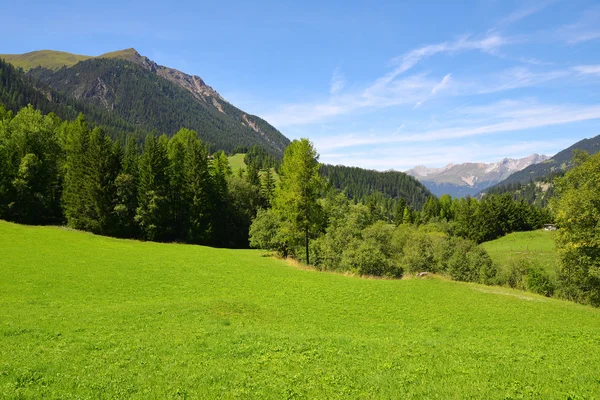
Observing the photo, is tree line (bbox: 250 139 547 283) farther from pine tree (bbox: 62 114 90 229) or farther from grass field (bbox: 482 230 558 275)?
pine tree (bbox: 62 114 90 229)

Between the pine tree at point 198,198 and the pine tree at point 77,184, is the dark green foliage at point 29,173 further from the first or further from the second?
the pine tree at point 198,198

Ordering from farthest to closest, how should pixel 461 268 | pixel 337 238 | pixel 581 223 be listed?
pixel 461 268, pixel 337 238, pixel 581 223

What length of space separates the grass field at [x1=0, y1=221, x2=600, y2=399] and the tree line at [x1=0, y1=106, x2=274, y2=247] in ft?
85.0

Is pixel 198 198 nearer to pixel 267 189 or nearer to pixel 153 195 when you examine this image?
pixel 153 195

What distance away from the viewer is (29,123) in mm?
63594

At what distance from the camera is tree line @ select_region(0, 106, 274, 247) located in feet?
187

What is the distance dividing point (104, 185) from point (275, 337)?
5416cm

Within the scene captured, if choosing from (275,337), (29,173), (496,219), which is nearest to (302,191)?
(275,337)

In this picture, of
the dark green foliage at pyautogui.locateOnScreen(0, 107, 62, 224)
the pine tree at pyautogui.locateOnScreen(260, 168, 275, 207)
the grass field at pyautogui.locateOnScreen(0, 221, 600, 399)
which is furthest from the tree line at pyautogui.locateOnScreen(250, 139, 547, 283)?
the dark green foliage at pyautogui.locateOnScreen(0, 107, 62, 224)

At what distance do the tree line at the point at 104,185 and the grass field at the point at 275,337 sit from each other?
25.9 metres

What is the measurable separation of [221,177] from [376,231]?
37.9m

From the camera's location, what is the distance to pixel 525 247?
10075 cm

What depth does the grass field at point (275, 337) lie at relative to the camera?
10.9 meters

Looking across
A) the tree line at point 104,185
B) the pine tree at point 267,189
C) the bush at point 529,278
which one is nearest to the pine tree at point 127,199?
the tree line at point 104,185
